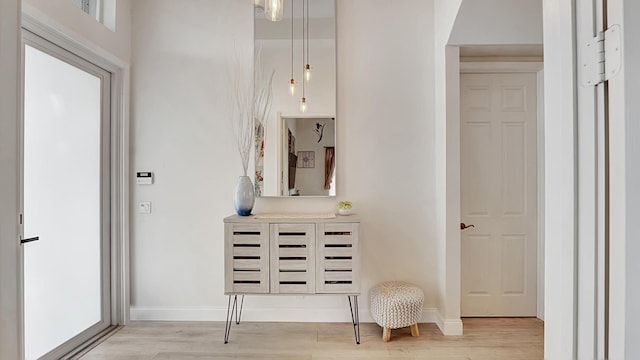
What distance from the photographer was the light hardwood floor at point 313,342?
2.43 metres

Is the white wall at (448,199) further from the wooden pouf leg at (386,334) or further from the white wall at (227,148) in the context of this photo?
the wooden pouf leg at (386,334)

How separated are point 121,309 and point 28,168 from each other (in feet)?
4.68

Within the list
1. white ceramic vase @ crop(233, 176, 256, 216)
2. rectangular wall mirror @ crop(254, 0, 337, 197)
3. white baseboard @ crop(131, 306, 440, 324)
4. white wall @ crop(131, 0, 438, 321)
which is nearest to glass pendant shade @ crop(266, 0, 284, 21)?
rectangular wall mirror @ crop(254, 0, 337, 197)

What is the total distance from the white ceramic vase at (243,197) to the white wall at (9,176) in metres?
1.77

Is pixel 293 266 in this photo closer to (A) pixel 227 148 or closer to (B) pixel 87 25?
(A) pixel 227 148

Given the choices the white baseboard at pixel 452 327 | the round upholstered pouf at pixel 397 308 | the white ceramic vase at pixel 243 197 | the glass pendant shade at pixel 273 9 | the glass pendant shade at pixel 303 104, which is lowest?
the white baseboard at pixel 452 327

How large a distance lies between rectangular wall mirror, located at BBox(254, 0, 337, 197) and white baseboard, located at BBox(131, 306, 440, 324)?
99 centimetres

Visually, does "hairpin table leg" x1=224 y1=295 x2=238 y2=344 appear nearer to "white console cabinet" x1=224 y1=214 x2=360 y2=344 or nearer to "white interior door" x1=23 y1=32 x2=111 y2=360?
"white console cabinet" x1=224 y1=214 x2=360 y2=344

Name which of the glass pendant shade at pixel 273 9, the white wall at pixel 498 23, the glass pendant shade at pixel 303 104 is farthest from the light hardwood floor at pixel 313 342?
the white wall at pixel 498 23

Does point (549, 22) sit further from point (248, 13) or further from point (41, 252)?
point (41, 252)

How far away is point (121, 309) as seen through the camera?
2.96m

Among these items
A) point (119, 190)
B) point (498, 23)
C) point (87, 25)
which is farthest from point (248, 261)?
point (498, 23)

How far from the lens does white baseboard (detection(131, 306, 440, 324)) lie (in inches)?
117

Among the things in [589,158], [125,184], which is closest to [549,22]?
[589,158]
